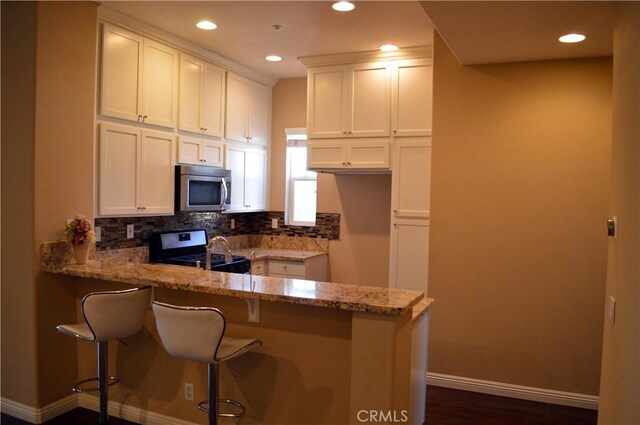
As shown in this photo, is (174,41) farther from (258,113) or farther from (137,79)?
(258,113)

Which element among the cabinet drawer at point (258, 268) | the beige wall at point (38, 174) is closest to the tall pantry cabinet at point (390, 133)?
the cabinet drawer at point (258, 268)

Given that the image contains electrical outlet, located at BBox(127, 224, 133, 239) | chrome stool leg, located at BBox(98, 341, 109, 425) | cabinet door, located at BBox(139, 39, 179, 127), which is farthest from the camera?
electrical outlet, located at BBox(127, 224, 133, 239)

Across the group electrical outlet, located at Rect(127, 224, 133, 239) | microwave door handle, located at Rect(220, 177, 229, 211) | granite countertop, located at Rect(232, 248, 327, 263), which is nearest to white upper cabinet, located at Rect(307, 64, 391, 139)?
microwave door handle, located at Rect(220, 177, 229, 211)

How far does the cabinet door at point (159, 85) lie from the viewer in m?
3.94

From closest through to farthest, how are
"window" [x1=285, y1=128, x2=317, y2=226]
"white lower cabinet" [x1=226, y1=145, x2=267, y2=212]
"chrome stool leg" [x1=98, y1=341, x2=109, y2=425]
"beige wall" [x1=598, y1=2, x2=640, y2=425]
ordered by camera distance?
1. "beige wall" [x1=598, y1=2, x2=640, y2=425]
2. "chrome stool leg" [x1=98, y1=341, x2=109, y2=425]
3. "white lower cabinet" [x1=226, y1=145, x2=267, y2=212]
4. "window" [x1=285, y1=128, x2=317, y2=226]

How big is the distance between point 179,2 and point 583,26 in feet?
8.21

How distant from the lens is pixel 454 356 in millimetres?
3842

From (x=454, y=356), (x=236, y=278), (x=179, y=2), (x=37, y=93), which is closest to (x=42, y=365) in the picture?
(x=236, y=278)

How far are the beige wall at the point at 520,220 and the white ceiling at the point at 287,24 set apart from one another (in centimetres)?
43

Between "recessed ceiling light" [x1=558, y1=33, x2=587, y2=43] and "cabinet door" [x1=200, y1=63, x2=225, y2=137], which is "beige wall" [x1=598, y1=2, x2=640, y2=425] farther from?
"cabinet door" [x1=200, y1=63, x2=225, y2=137]

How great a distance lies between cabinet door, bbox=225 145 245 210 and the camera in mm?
4948

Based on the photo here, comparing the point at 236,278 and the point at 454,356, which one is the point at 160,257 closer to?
the point at 236,278

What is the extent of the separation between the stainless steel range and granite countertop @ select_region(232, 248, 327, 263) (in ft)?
0.92

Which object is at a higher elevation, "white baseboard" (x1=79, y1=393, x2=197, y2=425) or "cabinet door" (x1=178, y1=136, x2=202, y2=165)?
"cabinet door" (x1=178, y1=136, x2=202, y2=165)
